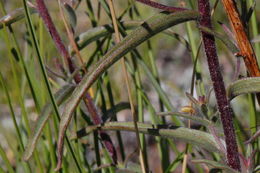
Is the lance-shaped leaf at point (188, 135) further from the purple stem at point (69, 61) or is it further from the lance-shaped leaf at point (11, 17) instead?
the lance-shaped leaf at point (11, 17)

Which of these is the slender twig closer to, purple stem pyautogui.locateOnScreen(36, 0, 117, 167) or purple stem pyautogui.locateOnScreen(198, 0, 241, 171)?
purple stem pyautogui.locateOnScreen(198, 0, 241, 171)

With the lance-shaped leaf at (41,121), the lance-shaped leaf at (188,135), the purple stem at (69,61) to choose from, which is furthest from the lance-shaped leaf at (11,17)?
the lance-shaped leaf at (188,135)

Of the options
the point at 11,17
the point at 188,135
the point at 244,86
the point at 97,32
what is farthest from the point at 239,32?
the point at 11,17

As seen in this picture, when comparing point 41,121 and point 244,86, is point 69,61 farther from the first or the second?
point 244,86

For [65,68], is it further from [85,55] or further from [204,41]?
[85,55]

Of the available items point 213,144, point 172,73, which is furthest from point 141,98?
point 172,73

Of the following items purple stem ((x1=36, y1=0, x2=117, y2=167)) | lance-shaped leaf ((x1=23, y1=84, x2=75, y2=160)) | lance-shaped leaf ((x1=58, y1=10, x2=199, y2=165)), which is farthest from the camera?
purple stem ((x1=36, y1=0, x2=117, y2=167))

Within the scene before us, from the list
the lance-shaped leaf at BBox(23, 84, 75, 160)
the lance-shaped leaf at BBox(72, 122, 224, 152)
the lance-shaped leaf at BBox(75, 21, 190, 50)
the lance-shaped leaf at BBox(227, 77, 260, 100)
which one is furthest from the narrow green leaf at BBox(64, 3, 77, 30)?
the lance-shaped leaf at BBox(227, 77, 260, 100)
